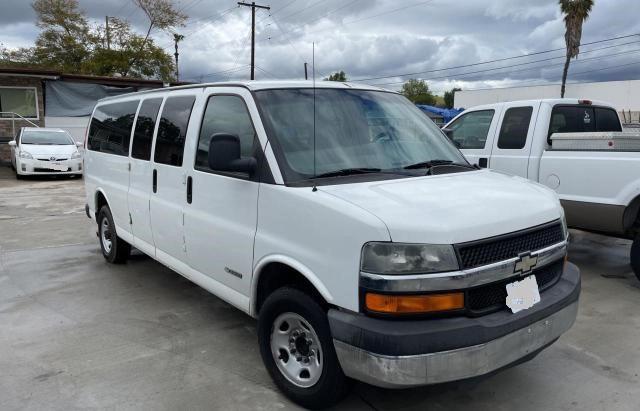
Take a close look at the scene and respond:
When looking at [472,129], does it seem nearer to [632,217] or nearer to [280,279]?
[632,217]

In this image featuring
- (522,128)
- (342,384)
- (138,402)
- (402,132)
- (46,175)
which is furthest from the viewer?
(46,175)

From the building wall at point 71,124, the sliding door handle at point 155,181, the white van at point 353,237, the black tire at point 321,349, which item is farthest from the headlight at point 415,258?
the building wall at point 71,124

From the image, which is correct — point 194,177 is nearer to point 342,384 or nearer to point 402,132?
point 402,132

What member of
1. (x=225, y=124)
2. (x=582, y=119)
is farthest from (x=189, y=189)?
(x=582, y=119)

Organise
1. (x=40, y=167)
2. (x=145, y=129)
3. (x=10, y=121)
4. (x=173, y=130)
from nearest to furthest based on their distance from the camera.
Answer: (x=173, y=130) < (x=145, y=129) < (x=40, y=167) < (x=10, y=121)

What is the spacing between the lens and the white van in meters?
2.55

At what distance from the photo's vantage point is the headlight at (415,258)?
2.54 m

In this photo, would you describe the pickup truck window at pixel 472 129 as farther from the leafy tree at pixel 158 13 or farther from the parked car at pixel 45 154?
the leafy tree at pixel 158 13

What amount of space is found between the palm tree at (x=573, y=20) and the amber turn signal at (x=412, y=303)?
99.6 feet

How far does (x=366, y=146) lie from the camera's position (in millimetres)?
3512

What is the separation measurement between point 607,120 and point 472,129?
1767 millimetres

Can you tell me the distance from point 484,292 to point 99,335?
316 centimetres

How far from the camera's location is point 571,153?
579 centimetres

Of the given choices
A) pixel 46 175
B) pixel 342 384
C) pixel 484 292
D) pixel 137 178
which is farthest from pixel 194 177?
pixel 46 175
